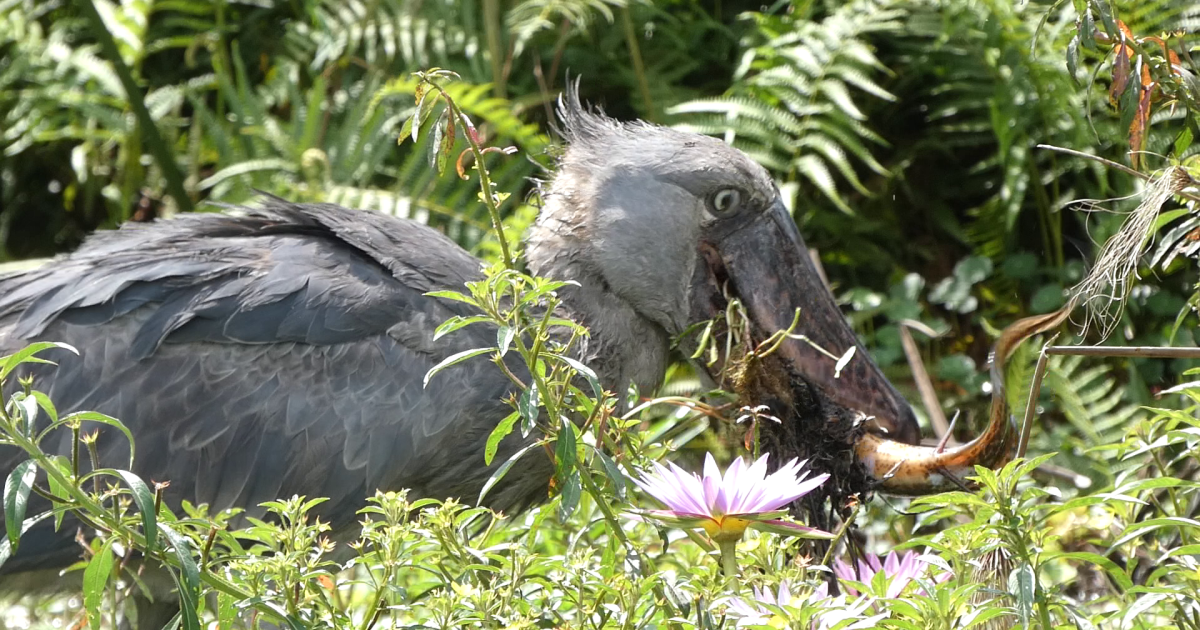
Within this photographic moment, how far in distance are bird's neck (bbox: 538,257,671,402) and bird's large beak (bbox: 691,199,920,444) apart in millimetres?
111

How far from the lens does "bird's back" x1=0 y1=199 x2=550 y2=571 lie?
2225 mm

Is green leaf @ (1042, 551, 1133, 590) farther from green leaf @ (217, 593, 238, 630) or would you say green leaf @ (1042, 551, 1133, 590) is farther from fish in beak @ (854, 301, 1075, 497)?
green leaf @ (217, 593, 238, 630)

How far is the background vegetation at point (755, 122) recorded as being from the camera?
358 cm

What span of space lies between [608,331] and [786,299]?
12.8 inches

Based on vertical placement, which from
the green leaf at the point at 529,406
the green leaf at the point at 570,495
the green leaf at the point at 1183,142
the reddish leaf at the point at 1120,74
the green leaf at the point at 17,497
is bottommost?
the green leaf at the point at 570,495

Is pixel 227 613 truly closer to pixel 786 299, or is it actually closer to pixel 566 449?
pixel 566 449

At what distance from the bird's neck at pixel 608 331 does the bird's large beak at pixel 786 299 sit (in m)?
0.11

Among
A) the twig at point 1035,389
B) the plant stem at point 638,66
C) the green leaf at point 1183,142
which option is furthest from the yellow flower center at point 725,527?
the plant stem at point 638,66

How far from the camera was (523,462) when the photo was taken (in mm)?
2303

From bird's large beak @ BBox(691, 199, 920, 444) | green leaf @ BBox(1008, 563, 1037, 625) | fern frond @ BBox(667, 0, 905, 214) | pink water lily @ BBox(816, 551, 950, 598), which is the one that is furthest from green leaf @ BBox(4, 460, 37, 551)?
fern frond @ BBox(667, 0, 905, 214)

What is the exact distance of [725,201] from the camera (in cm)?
251

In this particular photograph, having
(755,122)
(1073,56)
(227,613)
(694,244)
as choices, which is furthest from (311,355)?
(755,122)

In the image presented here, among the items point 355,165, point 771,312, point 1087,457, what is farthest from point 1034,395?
point 355,165

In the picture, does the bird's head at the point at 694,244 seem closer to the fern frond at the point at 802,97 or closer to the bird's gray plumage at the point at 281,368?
the bird's gray plumage at the point at 281,368
